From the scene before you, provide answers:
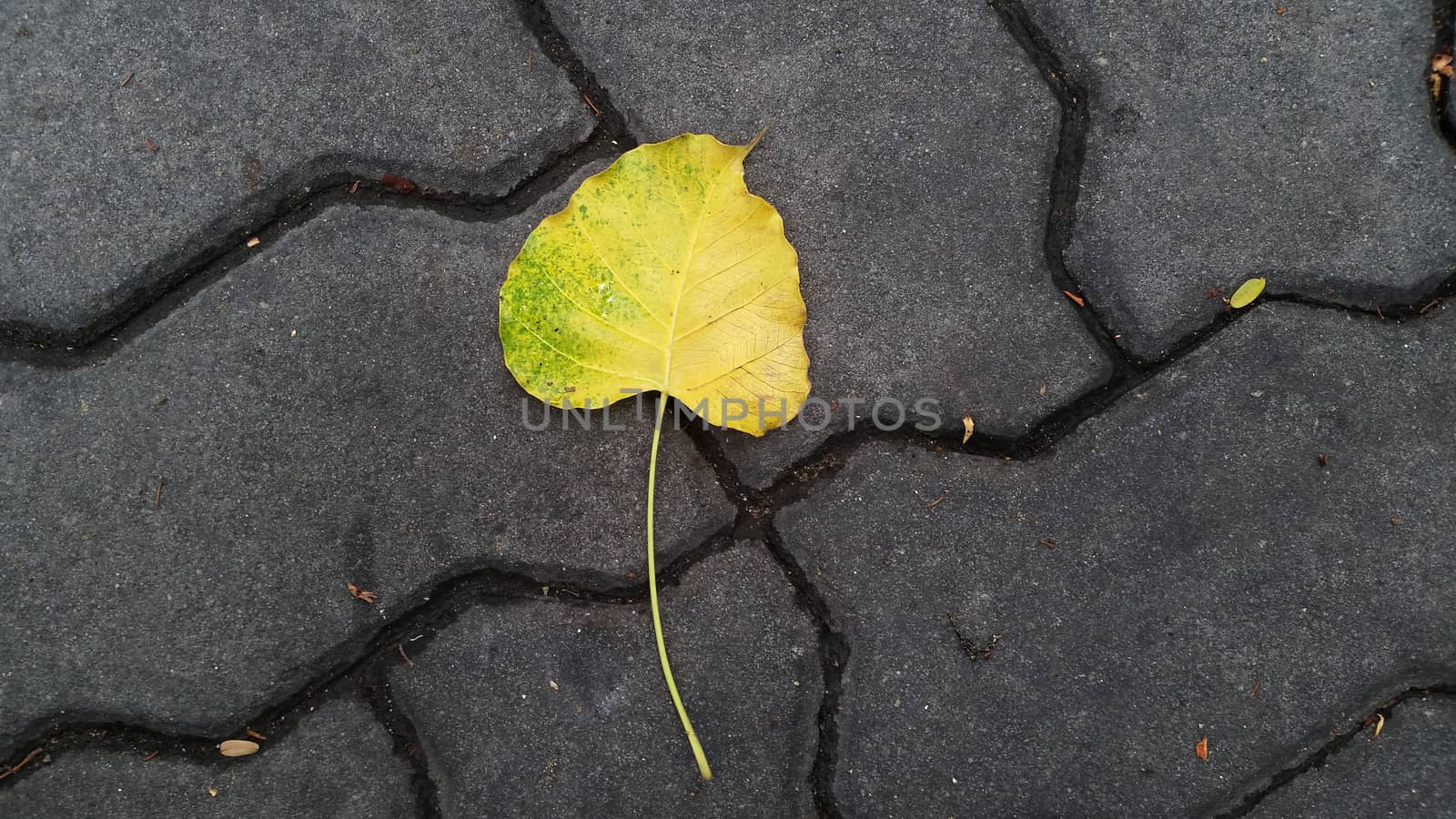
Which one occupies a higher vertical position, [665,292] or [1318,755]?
[665,292]

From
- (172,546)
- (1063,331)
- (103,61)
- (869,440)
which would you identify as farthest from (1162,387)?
(103,61)

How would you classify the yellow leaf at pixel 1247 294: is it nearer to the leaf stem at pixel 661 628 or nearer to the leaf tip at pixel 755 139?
the leaf tip at pixel 755 139

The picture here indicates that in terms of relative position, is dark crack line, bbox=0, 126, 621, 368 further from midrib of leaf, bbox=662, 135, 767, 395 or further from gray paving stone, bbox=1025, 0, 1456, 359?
gray paving stone, bbox=1025, 0, 1456, 359

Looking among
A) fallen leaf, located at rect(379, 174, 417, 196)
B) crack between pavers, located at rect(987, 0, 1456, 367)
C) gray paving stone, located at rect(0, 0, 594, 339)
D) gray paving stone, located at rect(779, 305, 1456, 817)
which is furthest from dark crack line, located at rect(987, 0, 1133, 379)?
fallen leaf, located at rect(379, 174, 417, 196)

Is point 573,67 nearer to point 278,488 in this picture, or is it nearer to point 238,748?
point 278,488

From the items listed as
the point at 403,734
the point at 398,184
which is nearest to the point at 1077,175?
the point at 398,184

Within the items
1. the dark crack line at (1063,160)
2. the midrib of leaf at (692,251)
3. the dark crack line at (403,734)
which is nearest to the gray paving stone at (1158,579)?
the dark crack line at (1063,160)
